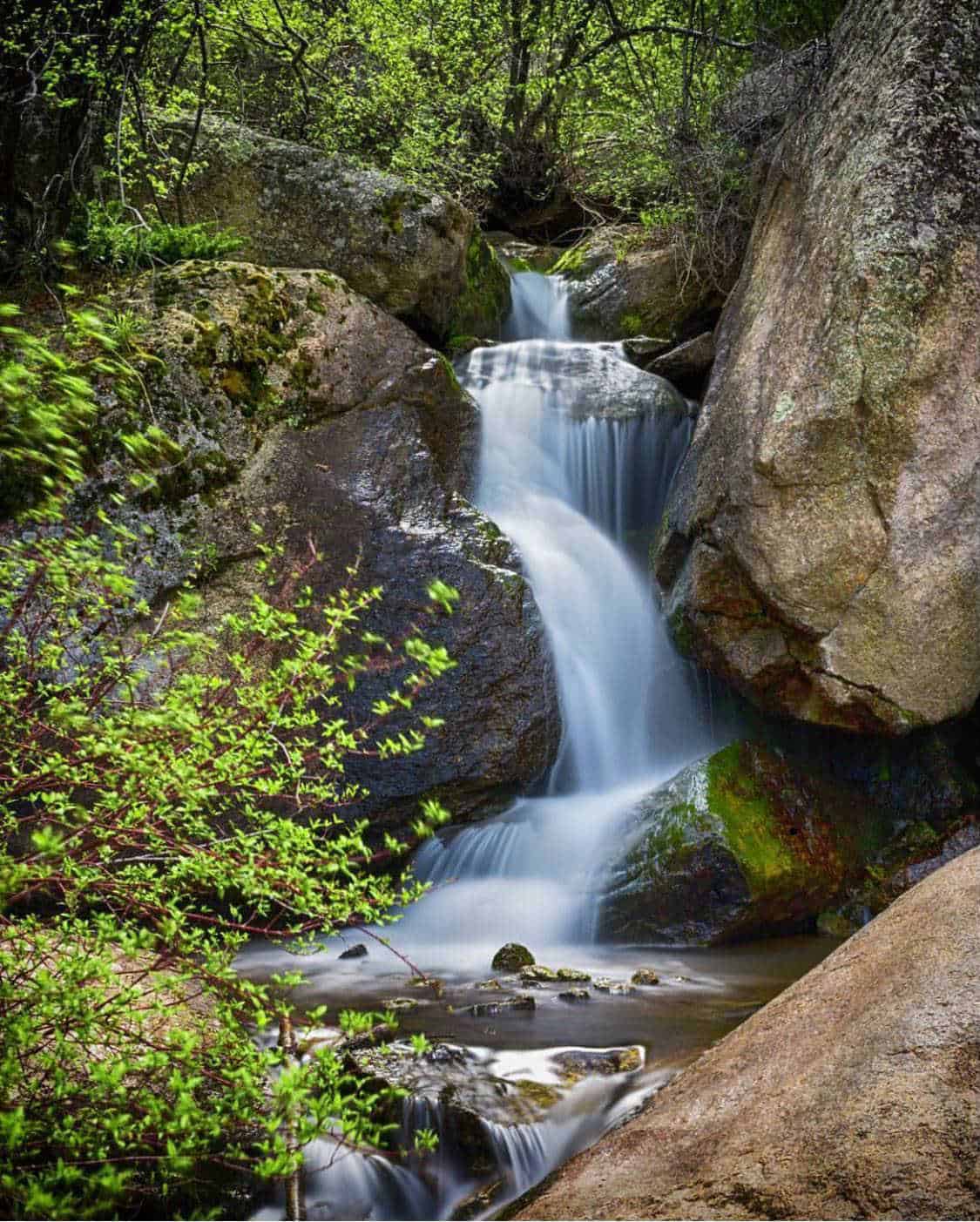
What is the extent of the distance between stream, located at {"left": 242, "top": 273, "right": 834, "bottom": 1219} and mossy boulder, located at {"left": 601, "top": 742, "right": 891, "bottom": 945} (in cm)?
19

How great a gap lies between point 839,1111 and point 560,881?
457 centimetres

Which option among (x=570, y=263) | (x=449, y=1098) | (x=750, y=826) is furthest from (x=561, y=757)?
(x=570, y=263)

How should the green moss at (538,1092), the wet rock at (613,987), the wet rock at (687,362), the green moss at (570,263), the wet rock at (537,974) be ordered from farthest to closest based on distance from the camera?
1. the green moss at (570,263)
2. the wet rock at (687,362)
3. the wet rock at (537,974)
4. the wet rock at (613,987)
5. the green moss at (538,1092)

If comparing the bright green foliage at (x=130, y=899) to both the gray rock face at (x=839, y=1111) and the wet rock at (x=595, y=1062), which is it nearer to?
the gray rock face at (x=839, y=1111)

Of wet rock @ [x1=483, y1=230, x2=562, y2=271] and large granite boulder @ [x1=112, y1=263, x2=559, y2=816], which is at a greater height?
wet rock @ [x1=483, y1=230, x2=562, y2=271]

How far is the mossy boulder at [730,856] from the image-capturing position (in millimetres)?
6656

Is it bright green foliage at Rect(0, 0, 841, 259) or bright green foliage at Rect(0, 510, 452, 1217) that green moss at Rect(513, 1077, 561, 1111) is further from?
bright green foliage at Rect(0, 0, 841, 259)

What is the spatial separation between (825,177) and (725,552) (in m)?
2.93

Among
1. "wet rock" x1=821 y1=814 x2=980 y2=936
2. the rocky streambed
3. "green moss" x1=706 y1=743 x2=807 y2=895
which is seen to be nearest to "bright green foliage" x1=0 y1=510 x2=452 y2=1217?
the rocky streambed

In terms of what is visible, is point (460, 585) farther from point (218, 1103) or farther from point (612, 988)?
point (218, 1103)

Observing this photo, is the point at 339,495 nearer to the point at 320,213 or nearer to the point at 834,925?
the point at 320,213

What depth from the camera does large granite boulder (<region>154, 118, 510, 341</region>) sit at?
9.11 metres

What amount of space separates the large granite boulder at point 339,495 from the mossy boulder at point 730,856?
44.1 inches

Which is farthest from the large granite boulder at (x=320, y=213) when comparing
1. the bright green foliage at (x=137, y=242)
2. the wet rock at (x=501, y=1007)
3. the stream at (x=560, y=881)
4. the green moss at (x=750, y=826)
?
the wet rock at (x=501, y=1007)
